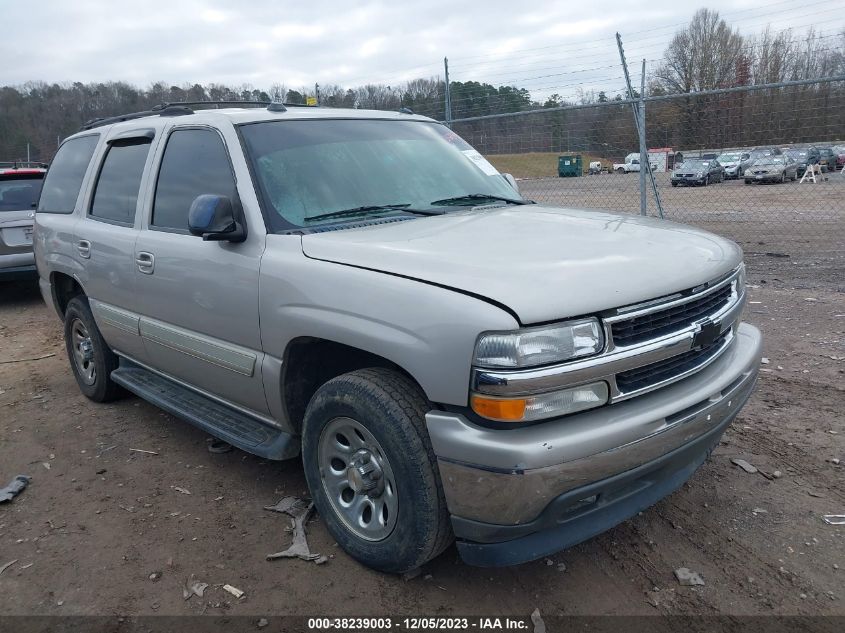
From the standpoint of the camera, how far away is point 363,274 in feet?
8.58

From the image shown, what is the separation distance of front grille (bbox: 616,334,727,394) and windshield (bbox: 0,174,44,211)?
869 centimetres

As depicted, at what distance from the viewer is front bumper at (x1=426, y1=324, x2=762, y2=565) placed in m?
2.21

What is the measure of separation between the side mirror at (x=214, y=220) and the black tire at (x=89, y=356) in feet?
6.92

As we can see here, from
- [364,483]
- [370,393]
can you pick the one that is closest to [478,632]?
[364,483]

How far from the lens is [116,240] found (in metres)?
4.18

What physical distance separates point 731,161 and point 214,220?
10.7 metres

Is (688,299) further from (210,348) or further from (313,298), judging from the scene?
(210,348)

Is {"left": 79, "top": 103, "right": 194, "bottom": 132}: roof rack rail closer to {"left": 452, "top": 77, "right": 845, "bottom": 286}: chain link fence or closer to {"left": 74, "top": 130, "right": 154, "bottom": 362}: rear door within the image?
{"left": 74, "top": 130, "right": 154, "bottom": 362}: rear door

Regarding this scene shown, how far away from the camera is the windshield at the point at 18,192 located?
8812 millimetres

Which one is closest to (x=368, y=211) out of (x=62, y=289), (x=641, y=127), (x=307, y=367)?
(x=307, y=367)

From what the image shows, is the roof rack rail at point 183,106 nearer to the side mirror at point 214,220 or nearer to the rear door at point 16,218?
the side mirror at point 214,220

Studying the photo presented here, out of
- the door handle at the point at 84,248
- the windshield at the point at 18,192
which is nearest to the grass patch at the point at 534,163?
the windshield at the point at 18,192

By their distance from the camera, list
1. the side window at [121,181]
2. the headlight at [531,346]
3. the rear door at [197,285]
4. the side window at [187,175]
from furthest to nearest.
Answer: the side window at [121,181] < the side window at [187,175] < the rear door at [197,285] < the headlight at [531,346]

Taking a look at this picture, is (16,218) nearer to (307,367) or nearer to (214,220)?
(214,220)
